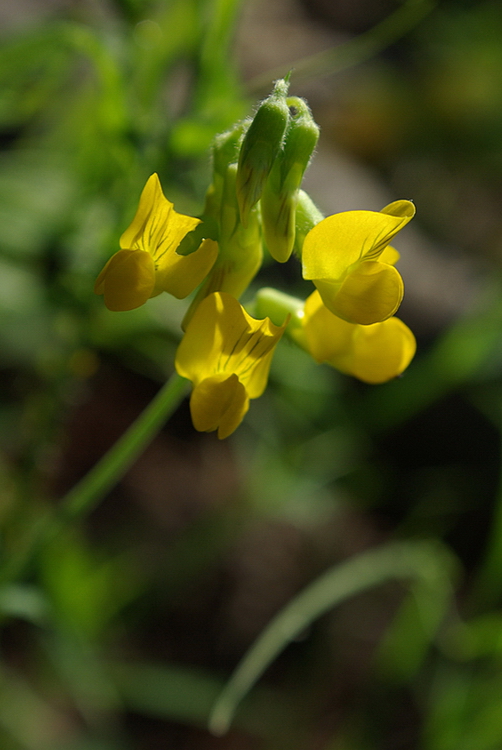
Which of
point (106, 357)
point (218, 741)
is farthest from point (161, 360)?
point (218, 741)

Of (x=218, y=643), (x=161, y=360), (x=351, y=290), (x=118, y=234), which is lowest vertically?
(x=218, y=643)

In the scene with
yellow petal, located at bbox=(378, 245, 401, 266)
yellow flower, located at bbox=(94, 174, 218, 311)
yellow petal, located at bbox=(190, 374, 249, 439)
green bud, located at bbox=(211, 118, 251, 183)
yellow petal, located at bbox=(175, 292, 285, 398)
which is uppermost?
green bud, located at bbox=(211, 118, 251, 183)

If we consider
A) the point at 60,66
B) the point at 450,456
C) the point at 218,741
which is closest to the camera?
the point at 60,66

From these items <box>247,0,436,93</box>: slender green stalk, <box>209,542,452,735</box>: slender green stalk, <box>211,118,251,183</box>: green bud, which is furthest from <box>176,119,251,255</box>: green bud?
<box>209,542,452,735</box>: slender green stalk

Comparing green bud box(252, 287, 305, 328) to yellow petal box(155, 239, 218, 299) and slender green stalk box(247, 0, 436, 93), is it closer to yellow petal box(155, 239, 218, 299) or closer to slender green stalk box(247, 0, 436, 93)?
yellow petal box(155, 239, 218, 299)

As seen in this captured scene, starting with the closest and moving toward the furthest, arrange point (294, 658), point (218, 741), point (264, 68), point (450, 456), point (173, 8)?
point (173, 8) → point (218, 741) → point (294, 658) → point (450, 456) → point (264, 68)

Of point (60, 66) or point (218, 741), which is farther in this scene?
point (218, 741)

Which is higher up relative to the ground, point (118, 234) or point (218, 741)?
point (118, 234)

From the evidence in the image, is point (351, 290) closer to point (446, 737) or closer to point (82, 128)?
point (446, 737)

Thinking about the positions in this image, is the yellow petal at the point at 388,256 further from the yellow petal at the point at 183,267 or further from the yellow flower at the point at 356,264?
the yellow petal at the point at 183,267

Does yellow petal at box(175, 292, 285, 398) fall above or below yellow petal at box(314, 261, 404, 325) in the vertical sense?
below
